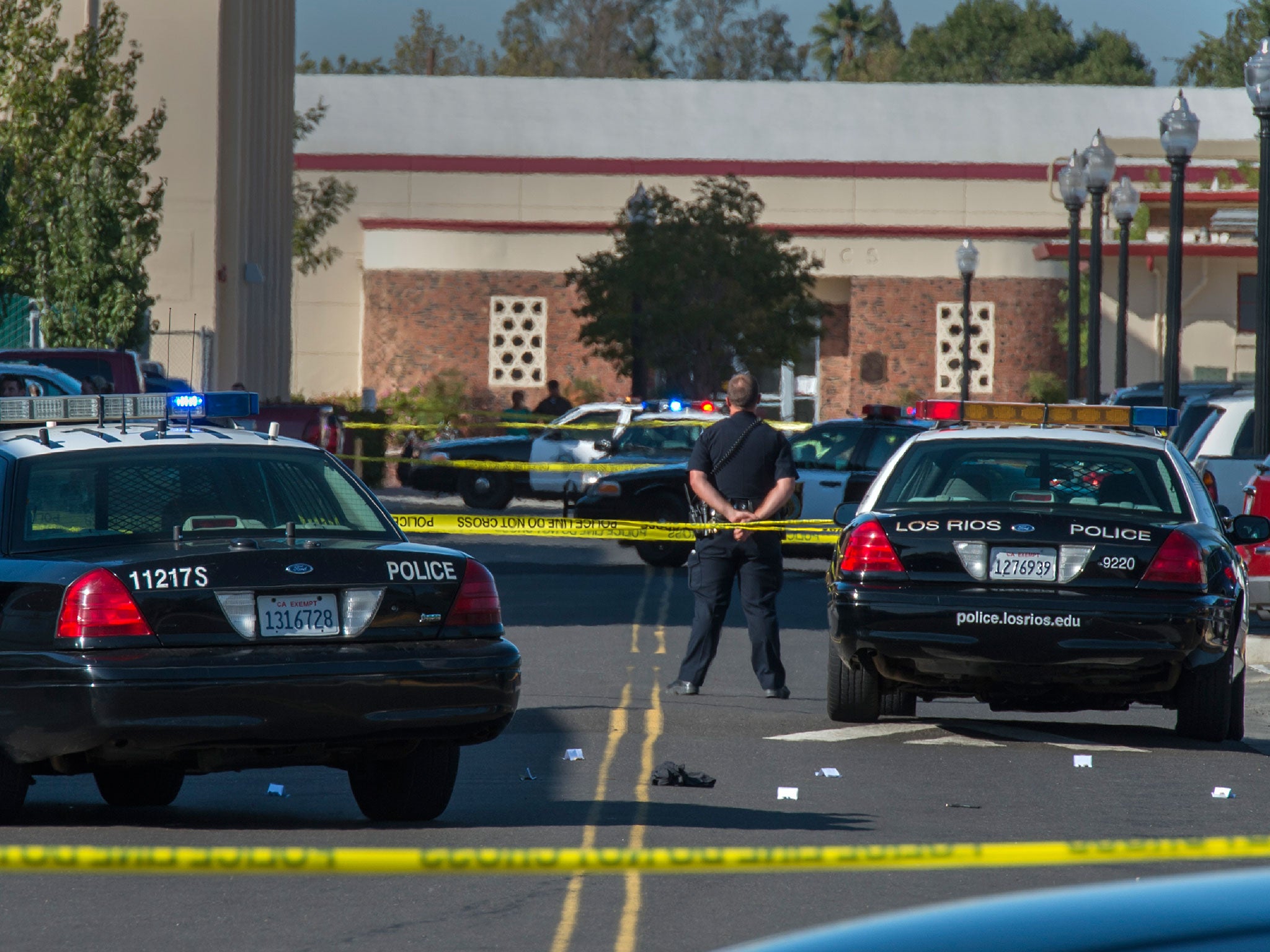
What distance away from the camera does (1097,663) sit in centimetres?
902

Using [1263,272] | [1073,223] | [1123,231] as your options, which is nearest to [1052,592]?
[1263,272]

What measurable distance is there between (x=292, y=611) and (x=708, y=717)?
3.97 meters

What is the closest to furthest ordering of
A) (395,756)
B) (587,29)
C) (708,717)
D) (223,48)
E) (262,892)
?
1. (262,892)
2. (395,756)
3. (708,717)
4. (223,48)
5. (587,29)

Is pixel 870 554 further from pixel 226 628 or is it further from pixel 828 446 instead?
pixel 828 446

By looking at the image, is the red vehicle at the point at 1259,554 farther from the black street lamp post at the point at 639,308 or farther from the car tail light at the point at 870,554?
the black street lamp post at the point at 639,308

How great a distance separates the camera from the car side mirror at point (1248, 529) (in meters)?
10.1

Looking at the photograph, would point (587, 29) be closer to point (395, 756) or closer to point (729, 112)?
point (729, 112)

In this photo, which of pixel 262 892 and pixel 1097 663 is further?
pixel 1097 663

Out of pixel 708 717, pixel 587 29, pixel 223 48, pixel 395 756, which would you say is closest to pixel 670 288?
pixel 223 48

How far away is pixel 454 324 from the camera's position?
2174 inches

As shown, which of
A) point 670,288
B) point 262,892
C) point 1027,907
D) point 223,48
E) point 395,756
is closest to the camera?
point 1027,907

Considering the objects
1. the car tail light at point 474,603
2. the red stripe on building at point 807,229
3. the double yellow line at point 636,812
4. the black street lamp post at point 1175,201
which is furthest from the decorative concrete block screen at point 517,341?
→ the car tail light at point 474,603

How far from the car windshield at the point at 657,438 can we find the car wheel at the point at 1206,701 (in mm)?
15001

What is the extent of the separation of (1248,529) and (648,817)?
13.6ft
